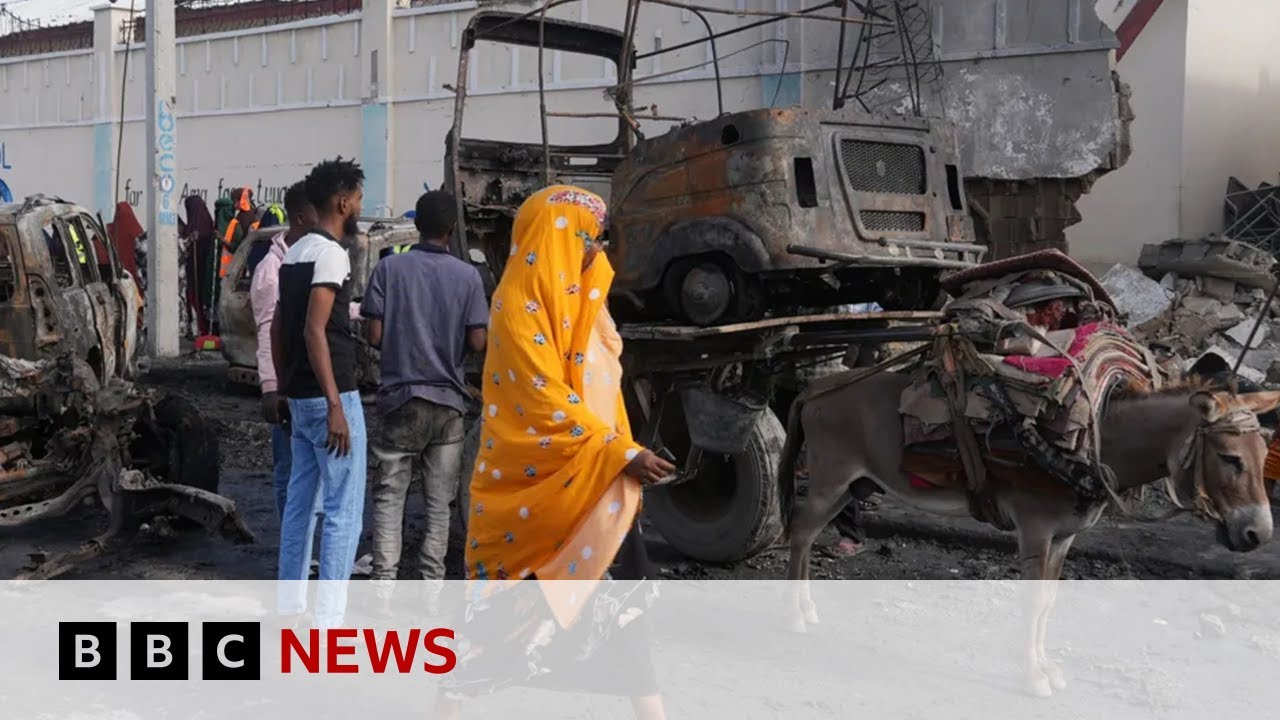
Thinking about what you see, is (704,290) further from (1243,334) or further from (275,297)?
(1243,334)

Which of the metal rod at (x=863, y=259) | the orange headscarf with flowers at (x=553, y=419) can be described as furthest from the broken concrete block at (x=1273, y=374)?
the orange headscarf with flowers at (x=553, y=419)

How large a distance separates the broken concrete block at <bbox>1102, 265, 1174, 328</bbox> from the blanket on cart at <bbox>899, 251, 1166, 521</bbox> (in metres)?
7.27

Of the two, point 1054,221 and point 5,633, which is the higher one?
point 1054,221

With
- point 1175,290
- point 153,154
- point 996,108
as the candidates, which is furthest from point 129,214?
point 1175,290

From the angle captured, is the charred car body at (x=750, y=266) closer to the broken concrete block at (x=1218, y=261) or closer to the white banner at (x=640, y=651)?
the white banner at (x=640, y=651)

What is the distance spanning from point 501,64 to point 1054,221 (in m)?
9.03

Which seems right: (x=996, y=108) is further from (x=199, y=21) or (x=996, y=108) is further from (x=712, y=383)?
(x=199, y=21)

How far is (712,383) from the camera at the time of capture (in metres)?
6.49

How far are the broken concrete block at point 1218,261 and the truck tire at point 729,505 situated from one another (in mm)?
7004

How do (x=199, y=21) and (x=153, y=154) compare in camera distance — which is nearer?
(x=153, y=154)

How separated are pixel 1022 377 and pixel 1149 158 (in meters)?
9.66

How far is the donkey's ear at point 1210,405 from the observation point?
15.1 feet

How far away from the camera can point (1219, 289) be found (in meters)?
12.0

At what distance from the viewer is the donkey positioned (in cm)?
462
